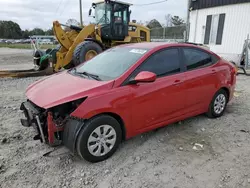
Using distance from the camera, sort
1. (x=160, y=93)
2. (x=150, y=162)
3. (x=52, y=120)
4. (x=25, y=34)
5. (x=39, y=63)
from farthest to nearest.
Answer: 1. (x=25, y=34)
2. (x=39, y=63)
3. (x=160, y=93)
4. (x=150, y=162)
5. (x=52, y=120)

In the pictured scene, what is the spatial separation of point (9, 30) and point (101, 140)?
263 ft

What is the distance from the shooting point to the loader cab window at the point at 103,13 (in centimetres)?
1047

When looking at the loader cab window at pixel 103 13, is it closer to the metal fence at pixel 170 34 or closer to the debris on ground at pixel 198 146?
the metal fence at pixel 170 34

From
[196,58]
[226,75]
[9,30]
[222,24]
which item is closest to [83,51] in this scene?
[196,58]

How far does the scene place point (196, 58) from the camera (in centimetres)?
431

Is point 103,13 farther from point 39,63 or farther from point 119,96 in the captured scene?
point 119,96

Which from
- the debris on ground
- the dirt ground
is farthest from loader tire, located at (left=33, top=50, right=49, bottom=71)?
the debris on ground

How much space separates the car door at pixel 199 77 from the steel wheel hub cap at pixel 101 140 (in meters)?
1.62

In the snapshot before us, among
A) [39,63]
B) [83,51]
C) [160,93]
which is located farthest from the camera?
[39,63]

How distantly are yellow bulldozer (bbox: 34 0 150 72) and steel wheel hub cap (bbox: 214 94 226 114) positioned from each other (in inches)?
210

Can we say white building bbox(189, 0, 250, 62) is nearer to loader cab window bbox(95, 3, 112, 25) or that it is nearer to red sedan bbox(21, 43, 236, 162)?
loader cab window bbox(95, 3, 112, 25)

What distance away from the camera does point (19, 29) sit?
251 feet

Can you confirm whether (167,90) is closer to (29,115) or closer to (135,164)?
(135,164)

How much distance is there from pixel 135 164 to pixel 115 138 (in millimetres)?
450
